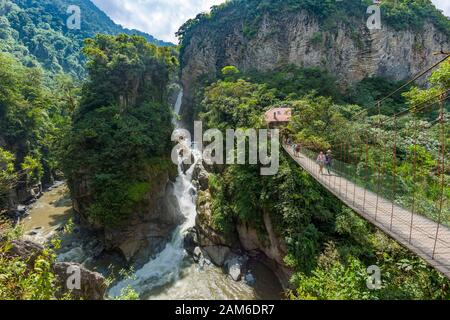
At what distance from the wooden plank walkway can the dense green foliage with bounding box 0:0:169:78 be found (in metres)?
43.0

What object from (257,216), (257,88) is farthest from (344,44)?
(257,216)

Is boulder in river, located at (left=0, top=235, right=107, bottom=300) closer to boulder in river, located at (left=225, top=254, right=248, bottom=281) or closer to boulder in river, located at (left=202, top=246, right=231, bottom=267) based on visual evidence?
boulder in river, located at (left=225, top=254, right=248, bottom=281)

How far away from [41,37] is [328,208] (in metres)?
50.5

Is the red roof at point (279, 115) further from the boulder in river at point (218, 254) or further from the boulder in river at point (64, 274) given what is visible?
the boulder in river at point (64, 274)

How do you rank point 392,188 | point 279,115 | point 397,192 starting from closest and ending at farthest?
point 392,188
point 397,192
point 279,115

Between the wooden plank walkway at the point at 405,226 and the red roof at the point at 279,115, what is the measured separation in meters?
6.28

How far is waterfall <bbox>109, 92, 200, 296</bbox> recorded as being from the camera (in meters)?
9.39

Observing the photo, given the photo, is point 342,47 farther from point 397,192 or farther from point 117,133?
point 117,133

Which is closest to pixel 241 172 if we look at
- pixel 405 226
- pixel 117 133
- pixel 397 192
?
pixel 397 192

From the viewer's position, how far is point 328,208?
8.36 meters

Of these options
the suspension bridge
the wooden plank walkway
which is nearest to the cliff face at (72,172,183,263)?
the suspension bridge

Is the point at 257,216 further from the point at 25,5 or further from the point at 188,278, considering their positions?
the point at 25,5

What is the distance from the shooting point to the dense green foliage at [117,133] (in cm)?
1093

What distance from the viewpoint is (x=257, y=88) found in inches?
673
